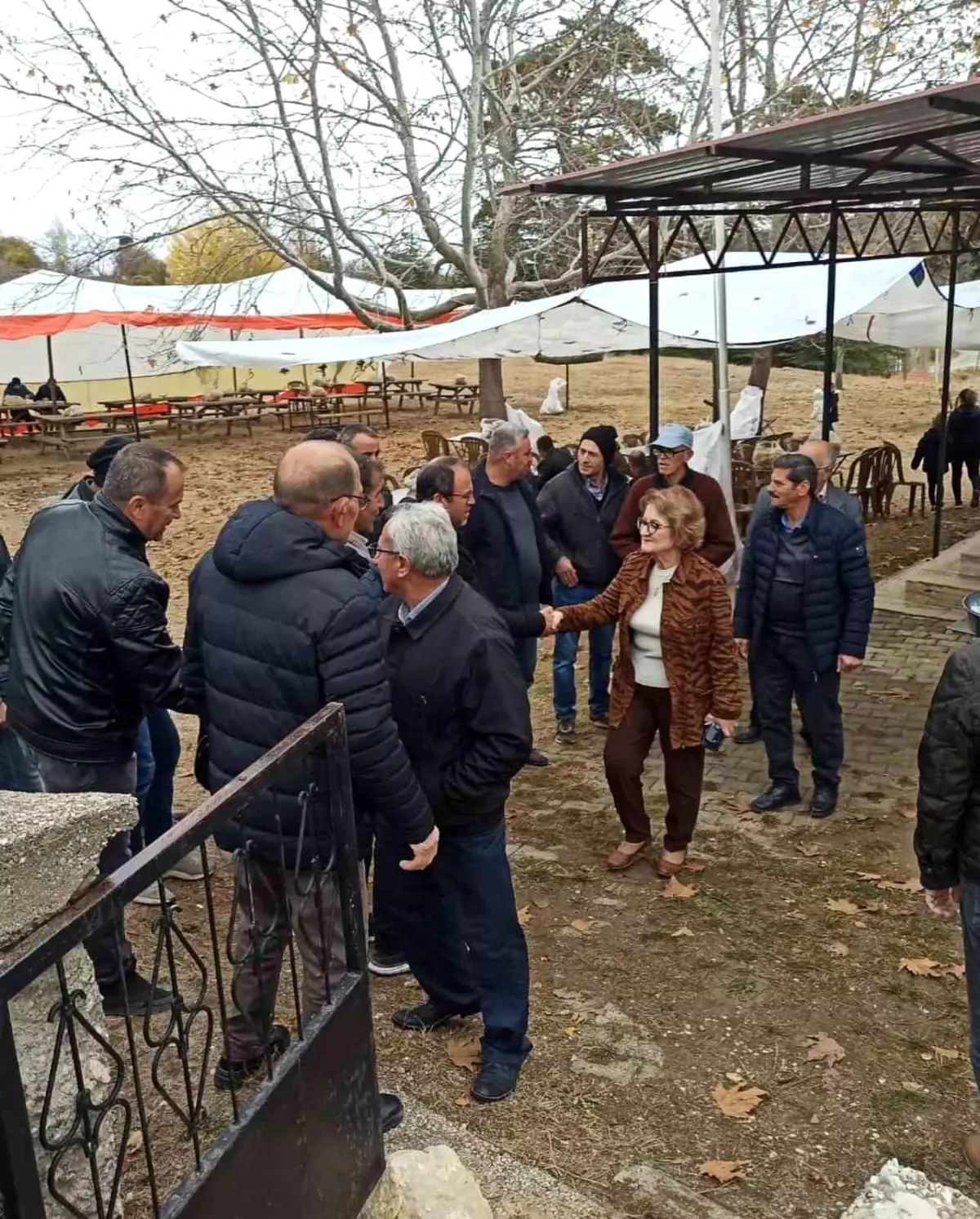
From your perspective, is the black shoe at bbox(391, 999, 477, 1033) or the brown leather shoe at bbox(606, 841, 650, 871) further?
the brown leather shoe at bbox(606, 841, 650, 871)

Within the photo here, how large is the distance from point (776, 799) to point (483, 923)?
2541 mm

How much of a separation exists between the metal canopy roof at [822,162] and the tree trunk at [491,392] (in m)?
6.93

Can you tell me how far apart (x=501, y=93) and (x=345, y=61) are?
8.18 feet

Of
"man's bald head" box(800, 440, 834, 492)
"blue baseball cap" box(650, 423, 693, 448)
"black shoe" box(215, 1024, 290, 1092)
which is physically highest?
"blue baseball cap" box(650, 423, 693, 448)

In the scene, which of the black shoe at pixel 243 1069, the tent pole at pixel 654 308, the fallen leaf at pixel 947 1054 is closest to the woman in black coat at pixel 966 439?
the tent pole at pixel 654 308

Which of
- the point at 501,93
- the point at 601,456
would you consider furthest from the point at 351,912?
the point at 501,93

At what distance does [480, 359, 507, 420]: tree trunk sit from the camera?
1507 cm

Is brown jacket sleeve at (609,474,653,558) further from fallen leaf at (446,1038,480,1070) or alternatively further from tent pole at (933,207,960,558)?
tent pole at (933,207,960,558)

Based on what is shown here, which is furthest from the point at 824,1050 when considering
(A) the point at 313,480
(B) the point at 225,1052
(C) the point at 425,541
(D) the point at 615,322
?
(D) the point at 615,322

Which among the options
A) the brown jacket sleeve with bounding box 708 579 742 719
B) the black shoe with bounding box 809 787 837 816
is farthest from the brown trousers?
the black shoe with bounding box 809 787 837 816

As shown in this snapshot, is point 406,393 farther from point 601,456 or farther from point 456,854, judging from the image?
point 456,854

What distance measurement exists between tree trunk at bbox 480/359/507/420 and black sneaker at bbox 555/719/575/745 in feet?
30.1

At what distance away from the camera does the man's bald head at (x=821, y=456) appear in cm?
535

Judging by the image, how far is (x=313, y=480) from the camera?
2893mm
